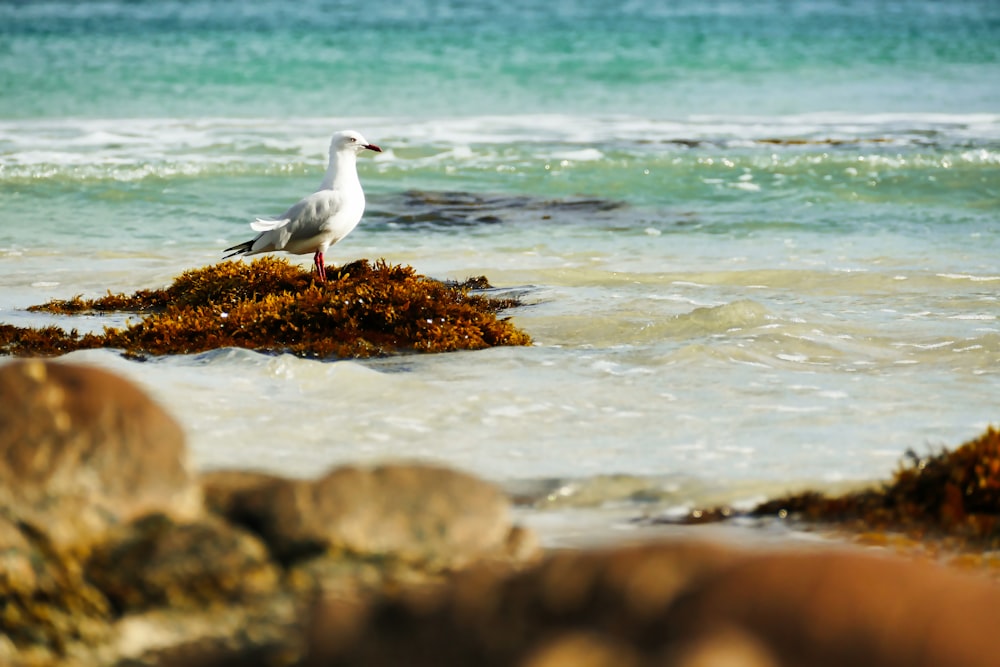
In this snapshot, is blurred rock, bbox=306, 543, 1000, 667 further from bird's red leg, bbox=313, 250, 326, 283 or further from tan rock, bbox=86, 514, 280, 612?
bird's red leg, bbox=313, 250, 326, 283

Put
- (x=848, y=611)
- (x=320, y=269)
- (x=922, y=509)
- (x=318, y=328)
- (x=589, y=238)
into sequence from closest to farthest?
(x=848, y=611) < (x=922, y=509) < (x=318, y=328) < (x=320, y=269) < (x=589, y=238)

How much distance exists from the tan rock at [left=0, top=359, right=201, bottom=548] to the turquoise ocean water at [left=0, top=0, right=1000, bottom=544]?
1.92 m

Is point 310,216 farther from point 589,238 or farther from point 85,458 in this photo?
point 85,458

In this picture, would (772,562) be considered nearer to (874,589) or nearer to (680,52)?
(874,589)

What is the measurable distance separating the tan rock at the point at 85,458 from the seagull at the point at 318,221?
6308mm

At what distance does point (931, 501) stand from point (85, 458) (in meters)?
3.44

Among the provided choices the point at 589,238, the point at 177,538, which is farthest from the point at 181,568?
the point at 589,238

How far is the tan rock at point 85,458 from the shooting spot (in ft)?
12.2

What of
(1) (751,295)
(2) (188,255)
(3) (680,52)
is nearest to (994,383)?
(1) (751,295)

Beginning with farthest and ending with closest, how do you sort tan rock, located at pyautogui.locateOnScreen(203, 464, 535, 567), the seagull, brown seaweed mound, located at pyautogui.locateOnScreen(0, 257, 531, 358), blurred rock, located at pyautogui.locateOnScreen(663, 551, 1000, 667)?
the seagull
brown seaweed mound, located at pyautogui.locateOnScreen(0, 257, 531, 358)
tan rock, located at pyautogui.locateOnScreen(203, 464, 535, 567)
blurred rock, located at pyautogui.locateOnScreen(663, 551, 1000, 667)

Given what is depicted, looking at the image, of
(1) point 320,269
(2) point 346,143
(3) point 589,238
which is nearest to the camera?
(1) point 320,269

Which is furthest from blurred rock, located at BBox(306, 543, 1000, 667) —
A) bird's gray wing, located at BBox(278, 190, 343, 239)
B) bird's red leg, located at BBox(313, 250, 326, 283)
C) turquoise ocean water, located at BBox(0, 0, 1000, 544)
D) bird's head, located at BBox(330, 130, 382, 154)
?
bird's head, located at BBox(330, 130, 382, 154)

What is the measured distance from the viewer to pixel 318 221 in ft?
34.0

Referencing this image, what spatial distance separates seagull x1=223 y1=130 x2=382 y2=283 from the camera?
10289 millimetres
